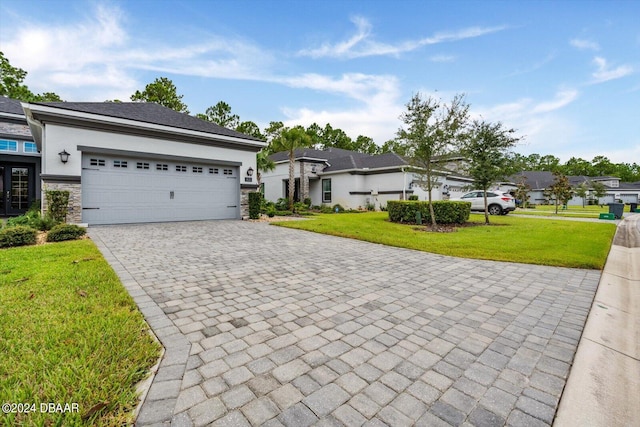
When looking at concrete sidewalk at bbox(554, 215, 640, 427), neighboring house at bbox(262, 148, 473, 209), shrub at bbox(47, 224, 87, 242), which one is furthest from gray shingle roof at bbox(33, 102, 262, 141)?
concrete sidewalk at bbox(554, 215, 640, 427)

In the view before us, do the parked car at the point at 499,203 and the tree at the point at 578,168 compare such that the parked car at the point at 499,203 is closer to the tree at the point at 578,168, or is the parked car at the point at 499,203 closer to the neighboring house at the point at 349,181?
the neighboring house at the point at 349,181

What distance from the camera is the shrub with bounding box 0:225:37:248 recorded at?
257 inches

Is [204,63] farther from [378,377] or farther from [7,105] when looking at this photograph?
[378,377]

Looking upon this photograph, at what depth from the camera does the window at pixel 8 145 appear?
46.1ft

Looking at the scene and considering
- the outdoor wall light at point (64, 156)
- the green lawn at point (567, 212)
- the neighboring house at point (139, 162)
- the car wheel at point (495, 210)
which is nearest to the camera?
→ the outdoor wall light at point (64, 156)

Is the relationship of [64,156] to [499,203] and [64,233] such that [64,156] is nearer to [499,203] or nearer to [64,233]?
[64,233]

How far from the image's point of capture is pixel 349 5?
34.7ft

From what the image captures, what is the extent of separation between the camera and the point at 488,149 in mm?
12141

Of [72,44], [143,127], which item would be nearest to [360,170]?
[143,127]

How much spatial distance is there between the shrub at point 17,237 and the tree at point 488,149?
1417cm

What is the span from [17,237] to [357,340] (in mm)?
8545

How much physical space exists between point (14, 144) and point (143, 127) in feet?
30.7

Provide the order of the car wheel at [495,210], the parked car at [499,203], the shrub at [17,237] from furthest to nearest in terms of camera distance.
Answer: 1. the car wheel at [495,210]
2. the parked car at [499,203]
3. the shrub at [17,237]

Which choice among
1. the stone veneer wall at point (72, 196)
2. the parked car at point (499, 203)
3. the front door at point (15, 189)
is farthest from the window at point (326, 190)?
the front door at point (15, 189)
